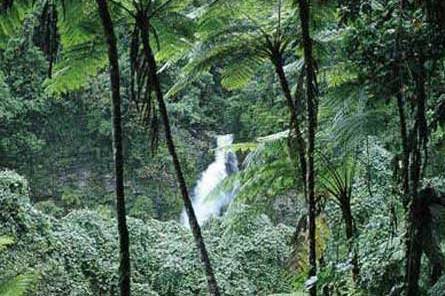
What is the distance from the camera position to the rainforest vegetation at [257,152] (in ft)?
7.38

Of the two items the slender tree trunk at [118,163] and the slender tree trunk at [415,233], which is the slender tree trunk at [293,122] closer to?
the slender tree trunk at [118,163]

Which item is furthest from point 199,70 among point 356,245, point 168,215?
point 168,215

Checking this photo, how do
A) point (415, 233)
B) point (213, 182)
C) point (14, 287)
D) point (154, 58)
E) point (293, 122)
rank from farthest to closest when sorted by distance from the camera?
point (213, 182), point (14, 287), point (154, 58), point (293, 122), point (415, 233)

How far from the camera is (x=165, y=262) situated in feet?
26.7

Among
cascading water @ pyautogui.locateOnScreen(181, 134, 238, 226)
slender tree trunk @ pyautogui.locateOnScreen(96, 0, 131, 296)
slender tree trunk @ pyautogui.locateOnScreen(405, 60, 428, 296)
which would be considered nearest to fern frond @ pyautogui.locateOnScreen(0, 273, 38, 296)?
slender tree trunk @ pyautogui.locateOnScreen(96, 0, 131, 296)

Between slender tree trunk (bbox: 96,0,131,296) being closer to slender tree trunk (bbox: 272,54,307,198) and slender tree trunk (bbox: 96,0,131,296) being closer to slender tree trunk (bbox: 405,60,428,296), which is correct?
slender tree trunk (bbox: 272,54,307,198)

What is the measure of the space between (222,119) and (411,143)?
1306cm

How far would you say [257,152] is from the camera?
193 inches

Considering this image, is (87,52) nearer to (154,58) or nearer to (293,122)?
(154,58)

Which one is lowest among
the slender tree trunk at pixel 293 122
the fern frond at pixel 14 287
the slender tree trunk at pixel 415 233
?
the fern frond at pixel 14 287

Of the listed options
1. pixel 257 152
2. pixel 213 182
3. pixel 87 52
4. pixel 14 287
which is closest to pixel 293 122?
pixel 87 52

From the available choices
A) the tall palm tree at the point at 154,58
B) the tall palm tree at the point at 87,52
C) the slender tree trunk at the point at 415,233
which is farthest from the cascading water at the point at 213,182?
the slender tree trunk at the point at 415,233

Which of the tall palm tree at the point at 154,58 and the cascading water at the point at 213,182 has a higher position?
the tall palm tree at the point at 154,58

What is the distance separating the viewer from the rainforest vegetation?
2.25 meters
